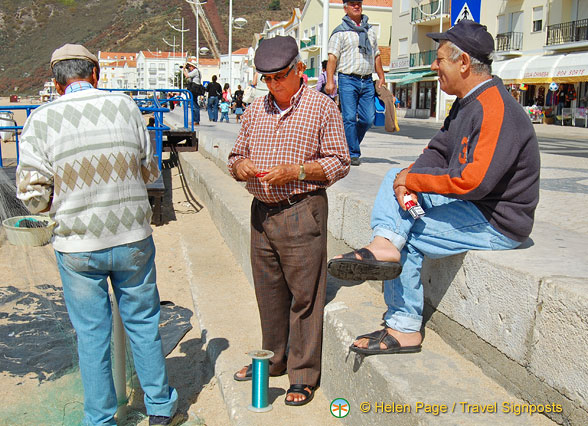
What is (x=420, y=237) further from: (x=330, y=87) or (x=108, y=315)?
(x=330, y=87)

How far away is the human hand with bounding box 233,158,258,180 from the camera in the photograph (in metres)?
3.24

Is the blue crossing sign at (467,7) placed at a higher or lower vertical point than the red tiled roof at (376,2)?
lower

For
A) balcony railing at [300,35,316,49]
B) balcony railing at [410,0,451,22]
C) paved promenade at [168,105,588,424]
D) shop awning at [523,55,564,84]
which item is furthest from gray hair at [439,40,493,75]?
balcony railing at [300,35,316,49]

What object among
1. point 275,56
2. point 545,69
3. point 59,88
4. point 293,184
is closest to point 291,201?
point 293,184

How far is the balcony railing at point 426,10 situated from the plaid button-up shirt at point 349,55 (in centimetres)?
A: 3737

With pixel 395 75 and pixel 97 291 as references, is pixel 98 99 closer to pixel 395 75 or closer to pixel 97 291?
pixel 97 291

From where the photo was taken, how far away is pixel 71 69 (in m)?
2.97

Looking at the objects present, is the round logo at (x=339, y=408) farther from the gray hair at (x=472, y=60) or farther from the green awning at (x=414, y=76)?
→ the green awning at (x=414, y=76)

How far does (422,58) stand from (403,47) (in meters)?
3.54

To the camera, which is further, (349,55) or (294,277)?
(349,55)

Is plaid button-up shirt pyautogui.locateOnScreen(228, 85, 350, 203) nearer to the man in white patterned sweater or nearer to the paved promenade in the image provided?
the man in white patterned sweater

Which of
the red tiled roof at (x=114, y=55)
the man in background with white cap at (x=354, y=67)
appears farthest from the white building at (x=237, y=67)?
the man in background with white cap at (x=354, y=67)

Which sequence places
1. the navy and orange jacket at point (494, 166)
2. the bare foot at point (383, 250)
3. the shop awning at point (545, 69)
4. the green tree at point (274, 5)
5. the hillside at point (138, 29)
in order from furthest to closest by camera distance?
the green tree at point (274, 5), the hillside at point (138, 29), the shop awning at point (545, 69), the bare foot at point (383, 250), the navy and orange jacket at point (494, 166)

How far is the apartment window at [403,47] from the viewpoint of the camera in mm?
47219
